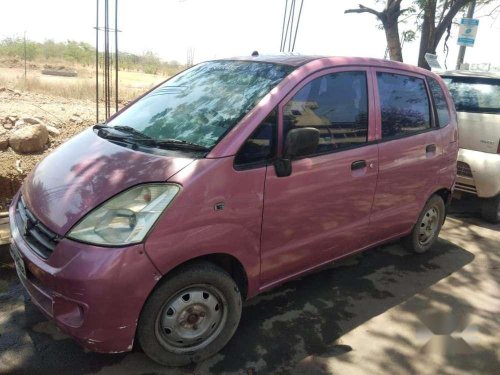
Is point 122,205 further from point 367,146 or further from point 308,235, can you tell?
point 367,146

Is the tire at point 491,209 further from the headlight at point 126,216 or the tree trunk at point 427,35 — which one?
the headlight at point 126,216

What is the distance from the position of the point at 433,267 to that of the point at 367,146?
163 centimetres

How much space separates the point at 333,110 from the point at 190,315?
1.70 metres

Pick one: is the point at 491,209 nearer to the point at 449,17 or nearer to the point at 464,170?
the point at 464,170

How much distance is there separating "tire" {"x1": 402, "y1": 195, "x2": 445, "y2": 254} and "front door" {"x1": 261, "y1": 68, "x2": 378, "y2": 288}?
3.34ft

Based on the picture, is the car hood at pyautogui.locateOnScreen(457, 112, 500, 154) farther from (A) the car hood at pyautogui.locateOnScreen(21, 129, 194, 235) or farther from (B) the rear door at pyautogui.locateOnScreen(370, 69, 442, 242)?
(A) the car hood at pyautogui.locateOnScreen(21, 129, 194, 235)

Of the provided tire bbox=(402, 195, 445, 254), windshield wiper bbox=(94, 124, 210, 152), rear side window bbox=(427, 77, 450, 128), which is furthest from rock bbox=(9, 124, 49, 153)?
rear side window bbox=(427, 77, 450, 128)

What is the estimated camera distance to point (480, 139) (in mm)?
5664

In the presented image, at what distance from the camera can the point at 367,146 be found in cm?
341

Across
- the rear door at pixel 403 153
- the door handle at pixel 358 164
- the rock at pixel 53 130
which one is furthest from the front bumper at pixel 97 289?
the rock at pixel 53 130

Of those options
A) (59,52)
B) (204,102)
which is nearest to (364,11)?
(204,102)

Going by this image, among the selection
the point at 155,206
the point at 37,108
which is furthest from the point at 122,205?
the point at 37,108

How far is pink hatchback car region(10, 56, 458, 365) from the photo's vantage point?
7.52 feet

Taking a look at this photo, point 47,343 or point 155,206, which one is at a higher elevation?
point 155,206
